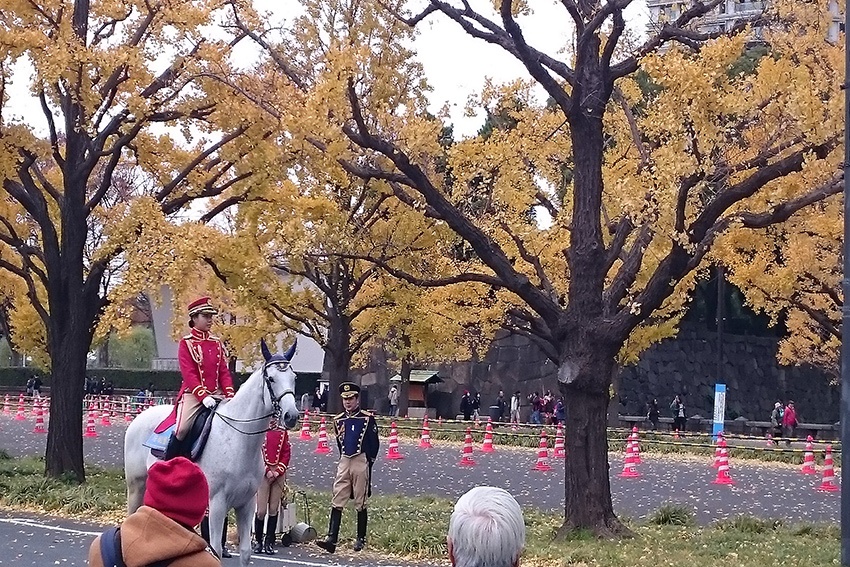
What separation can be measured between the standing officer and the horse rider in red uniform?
2.70 meters

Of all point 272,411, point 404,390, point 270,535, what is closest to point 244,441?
point 272,411

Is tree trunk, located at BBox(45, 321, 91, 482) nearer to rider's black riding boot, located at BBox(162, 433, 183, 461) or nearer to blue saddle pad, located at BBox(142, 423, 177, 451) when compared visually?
blue saddle pad, located at BBox(142, 423, 177, 451)

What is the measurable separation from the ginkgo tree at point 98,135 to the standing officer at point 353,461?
223 inches

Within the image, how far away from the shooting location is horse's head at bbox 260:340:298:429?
34.7 ft

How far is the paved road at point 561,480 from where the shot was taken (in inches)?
789

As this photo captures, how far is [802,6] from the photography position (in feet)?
57.9

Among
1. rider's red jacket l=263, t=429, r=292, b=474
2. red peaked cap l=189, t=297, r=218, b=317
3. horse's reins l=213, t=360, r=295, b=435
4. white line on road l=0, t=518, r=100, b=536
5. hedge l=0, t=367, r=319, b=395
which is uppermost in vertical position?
red peaked cap l=189, t=297, r=218, b=317

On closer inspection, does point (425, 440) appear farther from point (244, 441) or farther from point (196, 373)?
point (244, 441)

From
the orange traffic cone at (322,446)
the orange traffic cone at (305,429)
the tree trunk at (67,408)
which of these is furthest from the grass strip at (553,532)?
the orange traffic cone at (305,429)

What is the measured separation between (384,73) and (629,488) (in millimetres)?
10806

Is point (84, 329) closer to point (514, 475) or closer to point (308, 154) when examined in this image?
point (308, 154)

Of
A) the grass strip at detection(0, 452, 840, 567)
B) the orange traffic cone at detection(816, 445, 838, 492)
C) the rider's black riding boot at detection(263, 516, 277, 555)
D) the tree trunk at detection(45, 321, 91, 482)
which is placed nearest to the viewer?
the grass strip at detection(0, 452, 840, 567)

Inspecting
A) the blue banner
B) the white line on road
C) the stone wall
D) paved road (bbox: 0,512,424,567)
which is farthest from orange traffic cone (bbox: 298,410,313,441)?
paved road (bbox: 0,512,424,567)

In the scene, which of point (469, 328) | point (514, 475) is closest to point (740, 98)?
point (514, 475)
